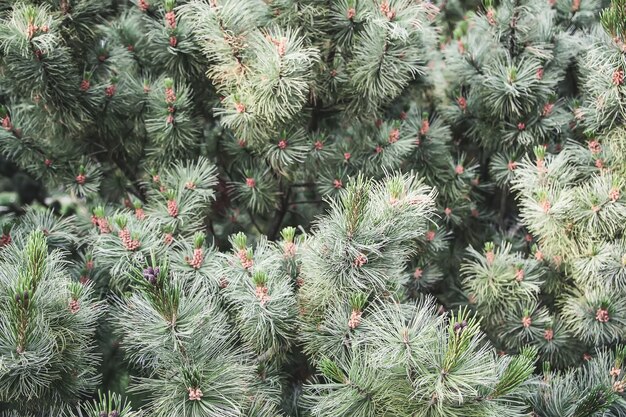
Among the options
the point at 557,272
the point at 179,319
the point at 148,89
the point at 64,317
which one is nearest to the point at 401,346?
the point at 179,319

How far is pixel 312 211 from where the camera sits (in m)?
2.52

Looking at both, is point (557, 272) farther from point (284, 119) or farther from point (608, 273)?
point (284, 119)

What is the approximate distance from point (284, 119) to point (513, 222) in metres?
1.16

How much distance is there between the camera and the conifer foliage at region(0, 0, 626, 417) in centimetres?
136

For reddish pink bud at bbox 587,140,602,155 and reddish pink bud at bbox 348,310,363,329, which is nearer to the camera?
reddish pink bud at bbox 348,310,363,329

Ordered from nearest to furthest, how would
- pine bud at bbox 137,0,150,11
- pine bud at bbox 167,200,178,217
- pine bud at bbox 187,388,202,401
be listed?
pine bud at bbox 187,388,202,401 < pine bud at bbox 167,200,178,217 < pine bud at bbox 137,0,150,11

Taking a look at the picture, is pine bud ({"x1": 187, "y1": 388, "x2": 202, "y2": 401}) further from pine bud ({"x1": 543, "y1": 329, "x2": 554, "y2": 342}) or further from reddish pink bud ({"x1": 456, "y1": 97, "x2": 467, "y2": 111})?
reddish pink bud ({"x1": 456, "y1": 97, "x2": 467, "y2": 111})

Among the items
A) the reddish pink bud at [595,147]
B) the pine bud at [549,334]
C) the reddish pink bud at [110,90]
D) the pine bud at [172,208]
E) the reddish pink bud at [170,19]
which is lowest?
the pine bud at [549,334]

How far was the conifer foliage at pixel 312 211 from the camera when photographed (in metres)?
1.36

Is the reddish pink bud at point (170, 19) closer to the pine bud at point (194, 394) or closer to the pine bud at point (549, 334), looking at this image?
the pine bud at point (194, 394)

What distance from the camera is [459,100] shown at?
229cm

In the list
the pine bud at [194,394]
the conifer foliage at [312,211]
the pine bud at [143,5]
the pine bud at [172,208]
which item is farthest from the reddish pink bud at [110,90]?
the pine bud at [194,394]

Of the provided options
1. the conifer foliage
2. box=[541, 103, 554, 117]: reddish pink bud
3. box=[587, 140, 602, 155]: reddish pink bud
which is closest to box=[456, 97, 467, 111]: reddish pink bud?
the conifer foliage

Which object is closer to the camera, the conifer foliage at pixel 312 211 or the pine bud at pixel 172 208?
the conifer foliage at pixel 312 211
